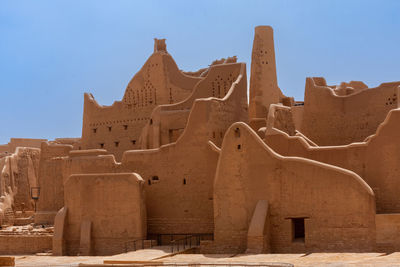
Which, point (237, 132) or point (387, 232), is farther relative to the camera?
point (237, 132)

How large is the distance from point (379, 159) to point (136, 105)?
1386cm

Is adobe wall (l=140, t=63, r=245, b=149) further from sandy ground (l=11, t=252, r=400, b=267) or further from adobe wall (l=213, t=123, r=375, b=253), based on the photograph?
sandy ground (l=11, t=252, r=400, b=267)

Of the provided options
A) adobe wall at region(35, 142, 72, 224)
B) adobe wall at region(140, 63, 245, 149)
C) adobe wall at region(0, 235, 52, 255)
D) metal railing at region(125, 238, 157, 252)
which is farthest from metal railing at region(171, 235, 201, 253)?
adobe wall at region(35, 142, 72, 224)

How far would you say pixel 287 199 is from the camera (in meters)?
21.0

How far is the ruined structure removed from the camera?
67.4ft

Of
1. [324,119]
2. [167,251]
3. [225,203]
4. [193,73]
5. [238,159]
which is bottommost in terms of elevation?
[167,251]

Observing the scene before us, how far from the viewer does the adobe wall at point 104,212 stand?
2445 cm

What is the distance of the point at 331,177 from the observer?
2028 centimetres

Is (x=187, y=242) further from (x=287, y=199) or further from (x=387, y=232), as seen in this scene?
(x=387, y=232)

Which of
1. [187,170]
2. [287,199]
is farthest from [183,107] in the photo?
[287,199]

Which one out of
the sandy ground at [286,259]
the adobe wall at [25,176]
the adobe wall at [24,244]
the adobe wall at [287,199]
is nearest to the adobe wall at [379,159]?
the adobe wall at [287,199]

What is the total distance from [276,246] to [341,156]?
3.73m

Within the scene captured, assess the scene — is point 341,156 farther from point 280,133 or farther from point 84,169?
point 84,169

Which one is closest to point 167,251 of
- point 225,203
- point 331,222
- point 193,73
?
point 225,203
